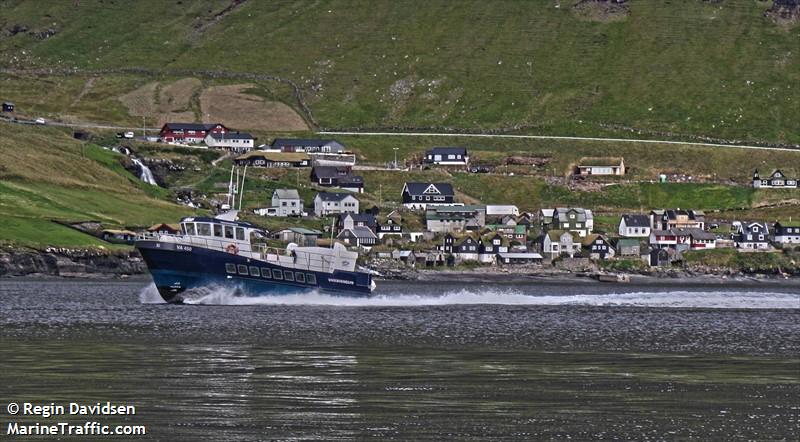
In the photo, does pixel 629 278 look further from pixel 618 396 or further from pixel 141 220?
pixel 618 396

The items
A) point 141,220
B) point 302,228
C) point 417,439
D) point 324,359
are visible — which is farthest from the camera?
point 302,228

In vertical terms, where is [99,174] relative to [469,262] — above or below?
above

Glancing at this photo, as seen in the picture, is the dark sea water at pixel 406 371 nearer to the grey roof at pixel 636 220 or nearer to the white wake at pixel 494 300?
the white wake at pixel 494 300

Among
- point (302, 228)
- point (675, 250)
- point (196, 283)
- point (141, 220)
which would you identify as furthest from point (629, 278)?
point (196, 283)

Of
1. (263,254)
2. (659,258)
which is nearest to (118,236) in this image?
(263,254)

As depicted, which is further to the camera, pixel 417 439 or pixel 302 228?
pixel 302 228

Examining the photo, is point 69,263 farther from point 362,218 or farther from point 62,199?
point 362,218
